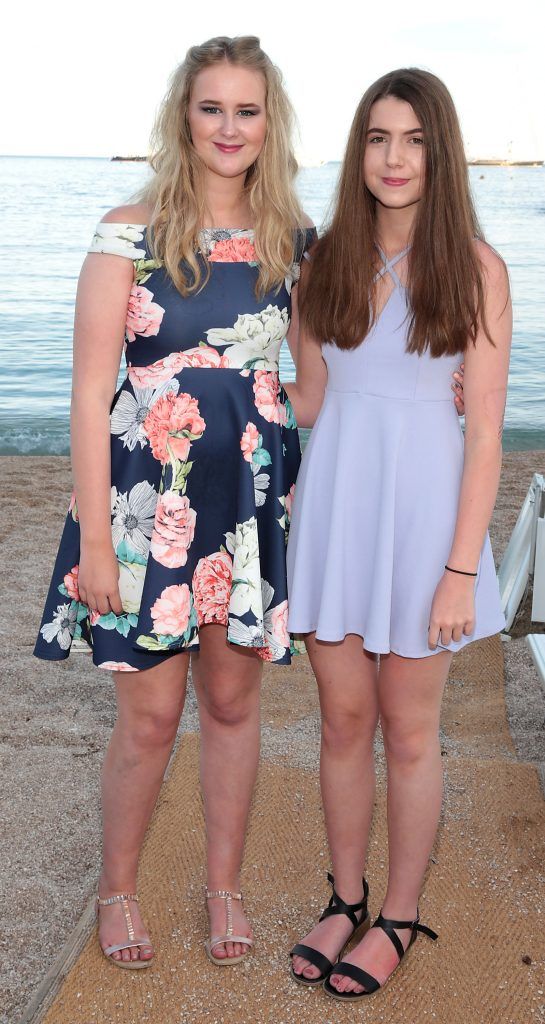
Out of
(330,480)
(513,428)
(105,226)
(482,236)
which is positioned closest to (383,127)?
(482,236)

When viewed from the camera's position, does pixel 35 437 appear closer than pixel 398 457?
No

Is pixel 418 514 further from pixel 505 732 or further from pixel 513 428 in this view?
pixel 513 428

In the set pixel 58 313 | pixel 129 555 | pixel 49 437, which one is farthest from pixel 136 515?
pixel 58 313

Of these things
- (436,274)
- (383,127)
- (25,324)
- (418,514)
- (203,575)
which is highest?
(383,127)

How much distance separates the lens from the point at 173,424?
203 cm

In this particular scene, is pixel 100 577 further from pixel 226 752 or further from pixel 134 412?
pixel 226 752

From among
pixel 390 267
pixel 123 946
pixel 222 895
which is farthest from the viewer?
pixel 222 895

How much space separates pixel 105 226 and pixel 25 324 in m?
14.9

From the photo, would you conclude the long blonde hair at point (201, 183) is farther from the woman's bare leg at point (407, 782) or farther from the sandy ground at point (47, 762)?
the sandy ground at point (47, 762)

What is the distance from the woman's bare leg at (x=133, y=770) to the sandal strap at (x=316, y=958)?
1.15ft

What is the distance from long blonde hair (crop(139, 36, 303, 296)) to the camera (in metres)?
2.00

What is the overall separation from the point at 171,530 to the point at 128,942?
3.30 feet

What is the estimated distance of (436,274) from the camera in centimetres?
193

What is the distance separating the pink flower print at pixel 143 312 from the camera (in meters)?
2.00
